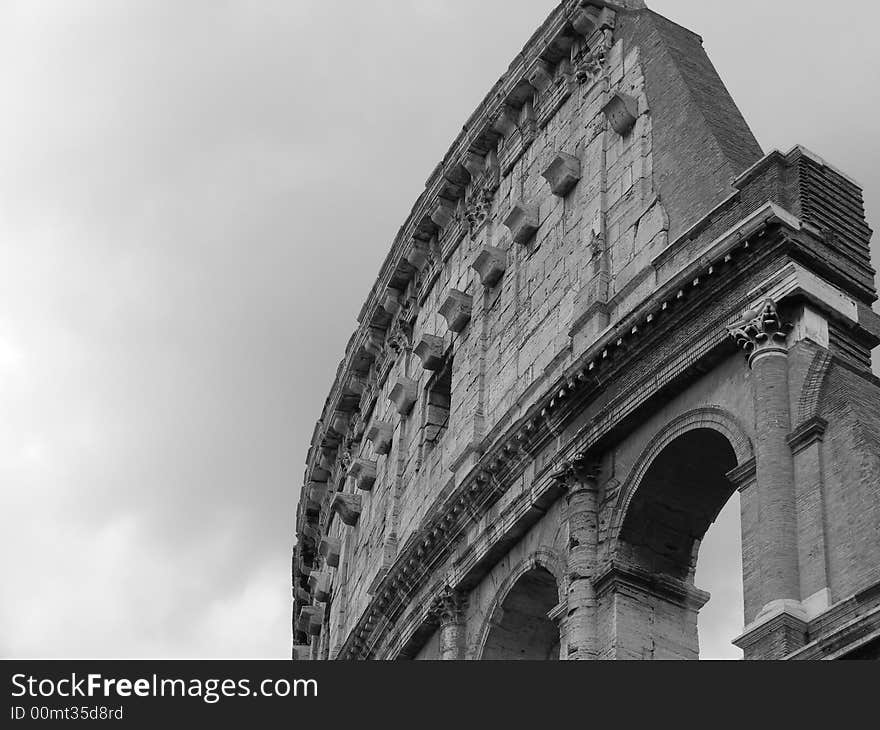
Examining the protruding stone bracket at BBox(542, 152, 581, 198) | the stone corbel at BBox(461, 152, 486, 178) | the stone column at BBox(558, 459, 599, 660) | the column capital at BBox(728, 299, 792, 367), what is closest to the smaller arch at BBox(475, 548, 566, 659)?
the stone column at BBox(558, 459, 599, 660)

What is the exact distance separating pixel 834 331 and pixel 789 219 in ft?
4.52

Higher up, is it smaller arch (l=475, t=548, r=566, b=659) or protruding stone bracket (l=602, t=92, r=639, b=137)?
protruding stone bracket (l=602, t=92, r=639, b=137)

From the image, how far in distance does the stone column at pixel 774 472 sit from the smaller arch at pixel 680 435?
44cm

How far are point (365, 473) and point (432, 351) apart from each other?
4035mm

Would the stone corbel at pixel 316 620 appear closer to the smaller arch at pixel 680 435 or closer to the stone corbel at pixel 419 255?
the stone corbel at pixel 419 255

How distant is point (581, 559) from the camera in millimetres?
22625

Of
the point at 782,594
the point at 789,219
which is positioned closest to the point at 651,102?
the point at 789,219

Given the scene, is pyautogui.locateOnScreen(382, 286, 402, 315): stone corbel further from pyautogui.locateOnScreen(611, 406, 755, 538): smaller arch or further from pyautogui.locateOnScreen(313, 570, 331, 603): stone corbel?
pyautogui.locateOnScreen(611, 406, 755, 538): smaller arch

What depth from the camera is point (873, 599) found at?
17.2 metres

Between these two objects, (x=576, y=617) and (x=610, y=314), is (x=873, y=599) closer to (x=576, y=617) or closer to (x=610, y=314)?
(x=576, y=617)

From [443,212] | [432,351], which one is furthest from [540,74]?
[432,351]

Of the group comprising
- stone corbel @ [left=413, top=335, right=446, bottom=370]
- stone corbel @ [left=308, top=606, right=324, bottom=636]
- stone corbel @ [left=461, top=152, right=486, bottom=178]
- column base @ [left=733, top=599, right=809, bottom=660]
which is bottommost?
column base @ [left=733, top=599, right=809, bottom=660]

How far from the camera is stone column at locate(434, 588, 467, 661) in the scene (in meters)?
25.8

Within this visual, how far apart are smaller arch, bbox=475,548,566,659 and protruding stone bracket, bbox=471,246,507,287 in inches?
226
